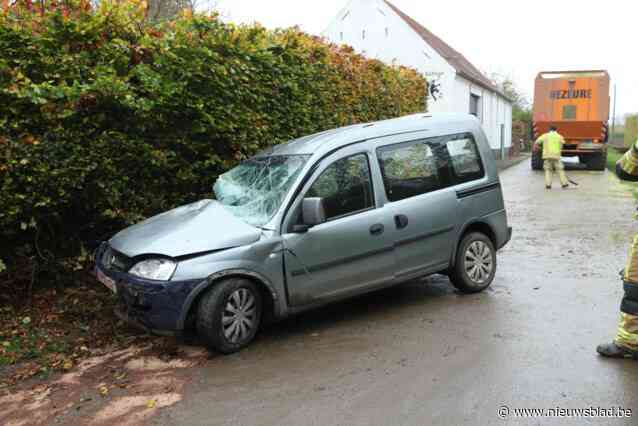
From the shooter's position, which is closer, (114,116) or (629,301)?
(629,301)

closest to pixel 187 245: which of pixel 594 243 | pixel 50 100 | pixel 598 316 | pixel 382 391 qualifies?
pixel 382 391

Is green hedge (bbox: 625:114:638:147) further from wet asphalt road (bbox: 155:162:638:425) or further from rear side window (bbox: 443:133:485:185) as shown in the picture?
rear side window (bbox: 443:133:485:185)

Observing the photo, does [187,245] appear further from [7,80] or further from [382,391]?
[7,80]

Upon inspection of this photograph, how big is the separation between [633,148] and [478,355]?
1.92 m

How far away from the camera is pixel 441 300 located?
5.97m

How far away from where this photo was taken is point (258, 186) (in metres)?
5.37

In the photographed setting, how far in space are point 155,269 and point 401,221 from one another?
2320 millimetres

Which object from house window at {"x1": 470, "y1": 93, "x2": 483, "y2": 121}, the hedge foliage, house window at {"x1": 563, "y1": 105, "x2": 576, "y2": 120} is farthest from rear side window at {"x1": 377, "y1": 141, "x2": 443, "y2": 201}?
house window at {"x1": 470, "y1": 93, "x2": 483, "y2": 121}

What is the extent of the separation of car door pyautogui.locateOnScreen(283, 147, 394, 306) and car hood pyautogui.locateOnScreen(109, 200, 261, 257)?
0.43 metres

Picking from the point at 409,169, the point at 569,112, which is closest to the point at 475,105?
the point at 569,112

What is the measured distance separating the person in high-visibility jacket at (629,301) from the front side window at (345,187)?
211cm

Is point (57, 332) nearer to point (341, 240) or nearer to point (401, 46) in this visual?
point (341, 240)

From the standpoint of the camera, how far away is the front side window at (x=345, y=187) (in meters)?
5.11

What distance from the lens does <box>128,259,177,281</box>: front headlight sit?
4379 mm
